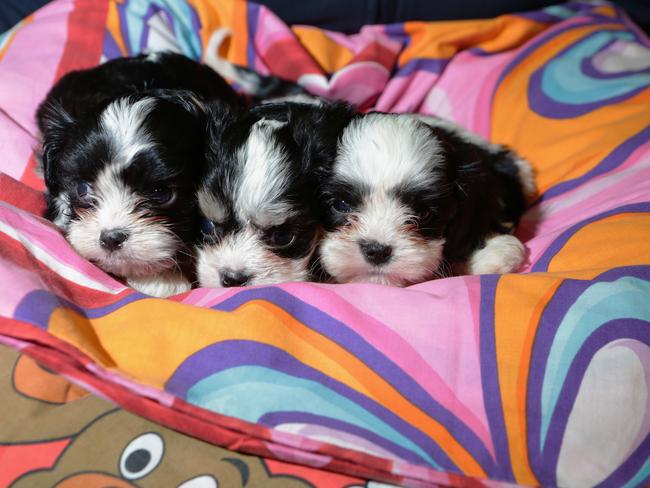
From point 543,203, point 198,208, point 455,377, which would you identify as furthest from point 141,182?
point 543,203

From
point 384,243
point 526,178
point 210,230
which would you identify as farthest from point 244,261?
point 526,178

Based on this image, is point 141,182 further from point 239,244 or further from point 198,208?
point 239,244

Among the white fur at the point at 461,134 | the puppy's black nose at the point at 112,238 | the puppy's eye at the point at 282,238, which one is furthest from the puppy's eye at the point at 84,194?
the white fur at the point at 461,134

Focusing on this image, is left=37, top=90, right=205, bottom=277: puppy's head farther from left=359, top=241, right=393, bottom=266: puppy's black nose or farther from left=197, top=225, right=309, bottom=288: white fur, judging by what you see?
left=359, top=241, right=393, bottom=266: puppy's black nose

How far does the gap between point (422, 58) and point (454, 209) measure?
1.29 metres

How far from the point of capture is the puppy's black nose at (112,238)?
1798 millimetres

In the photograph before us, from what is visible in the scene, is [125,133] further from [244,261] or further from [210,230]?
[244,261]

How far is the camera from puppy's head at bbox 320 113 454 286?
1.84 meters

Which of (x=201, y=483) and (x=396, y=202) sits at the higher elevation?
(x=396, y=202)

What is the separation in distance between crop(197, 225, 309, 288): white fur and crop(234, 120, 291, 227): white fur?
0.22ft

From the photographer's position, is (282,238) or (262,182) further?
(282,238)

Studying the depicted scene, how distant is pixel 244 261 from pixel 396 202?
0.49 metres

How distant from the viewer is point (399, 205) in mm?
1866

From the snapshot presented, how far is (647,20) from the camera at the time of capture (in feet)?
11.1
